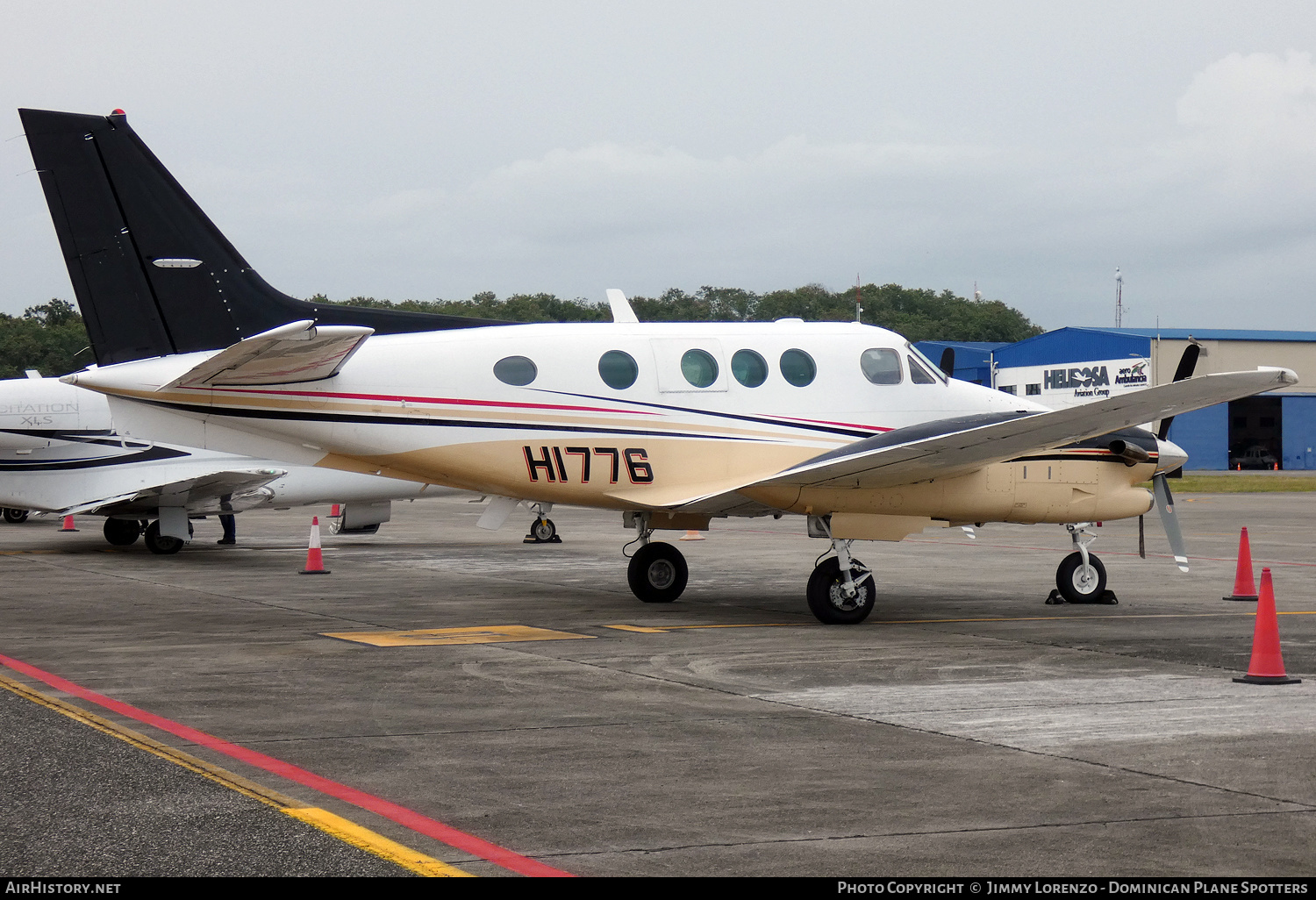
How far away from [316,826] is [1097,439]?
10.9 metres

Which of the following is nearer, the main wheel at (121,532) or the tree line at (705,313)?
the main wheel at (121,532)

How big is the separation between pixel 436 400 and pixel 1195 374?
5697 centimetres

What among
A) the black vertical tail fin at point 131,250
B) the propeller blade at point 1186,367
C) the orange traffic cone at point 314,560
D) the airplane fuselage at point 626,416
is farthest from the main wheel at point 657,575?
the orange traffic cone at point 314,560

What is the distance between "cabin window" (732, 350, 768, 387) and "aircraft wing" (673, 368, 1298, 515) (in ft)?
3.42

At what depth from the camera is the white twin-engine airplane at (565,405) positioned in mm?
12703

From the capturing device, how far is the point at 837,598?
516 inches

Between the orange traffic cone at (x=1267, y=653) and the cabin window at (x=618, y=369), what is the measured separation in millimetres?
6497

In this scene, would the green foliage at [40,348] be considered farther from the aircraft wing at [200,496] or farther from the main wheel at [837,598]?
the main wheel at [837,598]

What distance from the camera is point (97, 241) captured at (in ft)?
43.2

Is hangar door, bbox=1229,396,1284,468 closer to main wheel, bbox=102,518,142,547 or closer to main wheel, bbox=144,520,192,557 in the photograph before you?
main wheel, bbox=102,518,142,547

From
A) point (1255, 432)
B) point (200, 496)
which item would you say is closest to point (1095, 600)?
point (200, 496)

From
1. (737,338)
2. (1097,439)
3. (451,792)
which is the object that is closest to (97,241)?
(737,338)

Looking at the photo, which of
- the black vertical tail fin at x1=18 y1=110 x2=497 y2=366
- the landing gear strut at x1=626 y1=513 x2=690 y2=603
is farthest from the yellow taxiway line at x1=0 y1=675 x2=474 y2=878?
the landing gear strut at x1=626 y1=513 x2=690 y2=603

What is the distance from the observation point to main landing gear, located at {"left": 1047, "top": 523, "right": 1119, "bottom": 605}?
1514cm
